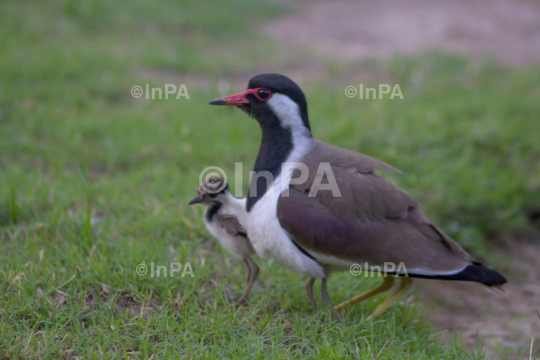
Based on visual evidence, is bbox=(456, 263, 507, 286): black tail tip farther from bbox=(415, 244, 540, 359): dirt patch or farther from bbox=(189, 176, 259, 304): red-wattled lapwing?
bbox=(189, 176, 259, 304): red-wattled lapwing

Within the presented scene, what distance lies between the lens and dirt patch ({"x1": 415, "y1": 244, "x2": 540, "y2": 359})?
4.25m

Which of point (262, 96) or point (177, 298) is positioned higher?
point (262, 96)

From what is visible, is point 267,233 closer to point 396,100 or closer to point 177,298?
point 177,298

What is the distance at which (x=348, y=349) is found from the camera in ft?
10.1

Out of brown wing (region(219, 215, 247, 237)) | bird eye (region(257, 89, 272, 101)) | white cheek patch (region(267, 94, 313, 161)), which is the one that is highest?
bird eye (region(257, 89, 272, 101))

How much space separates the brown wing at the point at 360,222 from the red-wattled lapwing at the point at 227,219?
45 cm

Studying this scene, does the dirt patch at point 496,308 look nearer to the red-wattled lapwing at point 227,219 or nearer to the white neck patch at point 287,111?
the red-wattled lapwing at point 227,219

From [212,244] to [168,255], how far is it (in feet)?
1.52

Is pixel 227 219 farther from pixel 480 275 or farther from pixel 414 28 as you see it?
pixel 414 28

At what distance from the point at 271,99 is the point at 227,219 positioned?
0.88 m

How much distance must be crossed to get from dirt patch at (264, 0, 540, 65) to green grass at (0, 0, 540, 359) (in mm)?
1092

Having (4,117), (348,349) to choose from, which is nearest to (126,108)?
(4,117)

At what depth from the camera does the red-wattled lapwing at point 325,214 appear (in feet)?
10.7

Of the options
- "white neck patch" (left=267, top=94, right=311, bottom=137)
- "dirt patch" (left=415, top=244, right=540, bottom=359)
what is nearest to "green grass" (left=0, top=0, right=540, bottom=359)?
"dirt patch" (left=415, top=244, right=540, bottom=359)
